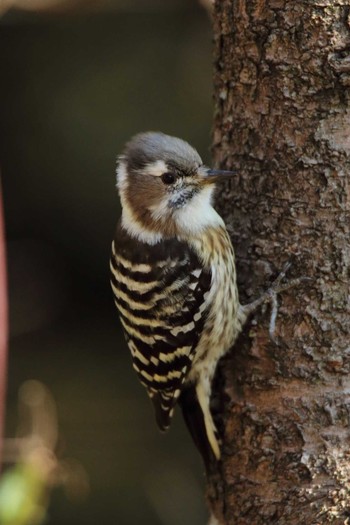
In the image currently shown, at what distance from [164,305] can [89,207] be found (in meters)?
3.13

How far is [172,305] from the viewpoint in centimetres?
339

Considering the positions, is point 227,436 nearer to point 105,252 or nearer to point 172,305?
point 172,305

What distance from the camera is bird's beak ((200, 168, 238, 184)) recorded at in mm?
3297

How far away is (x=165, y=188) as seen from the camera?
351 centimetres

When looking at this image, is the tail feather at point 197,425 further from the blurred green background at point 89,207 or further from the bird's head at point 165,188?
the blurred green background at point 89,207

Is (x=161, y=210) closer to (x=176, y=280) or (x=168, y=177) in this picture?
(x=168, y=177)

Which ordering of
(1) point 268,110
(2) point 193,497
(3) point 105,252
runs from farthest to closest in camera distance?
(3) point 105,252 < (2) point 193,497 < (1) point 268,110

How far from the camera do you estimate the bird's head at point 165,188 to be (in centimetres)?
345

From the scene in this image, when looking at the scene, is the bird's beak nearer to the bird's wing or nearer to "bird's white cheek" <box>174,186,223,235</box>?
"bird's white cheek" <box>174,186,223,235</box>

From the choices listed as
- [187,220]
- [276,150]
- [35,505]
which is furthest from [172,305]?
[35,505]

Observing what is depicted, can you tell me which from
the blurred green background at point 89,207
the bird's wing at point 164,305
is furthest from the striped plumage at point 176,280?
the blurred green background at point 89,207

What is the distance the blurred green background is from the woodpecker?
8.67ft

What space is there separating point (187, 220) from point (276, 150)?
0.46 meters

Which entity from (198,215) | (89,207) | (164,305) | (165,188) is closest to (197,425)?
(164,305)
